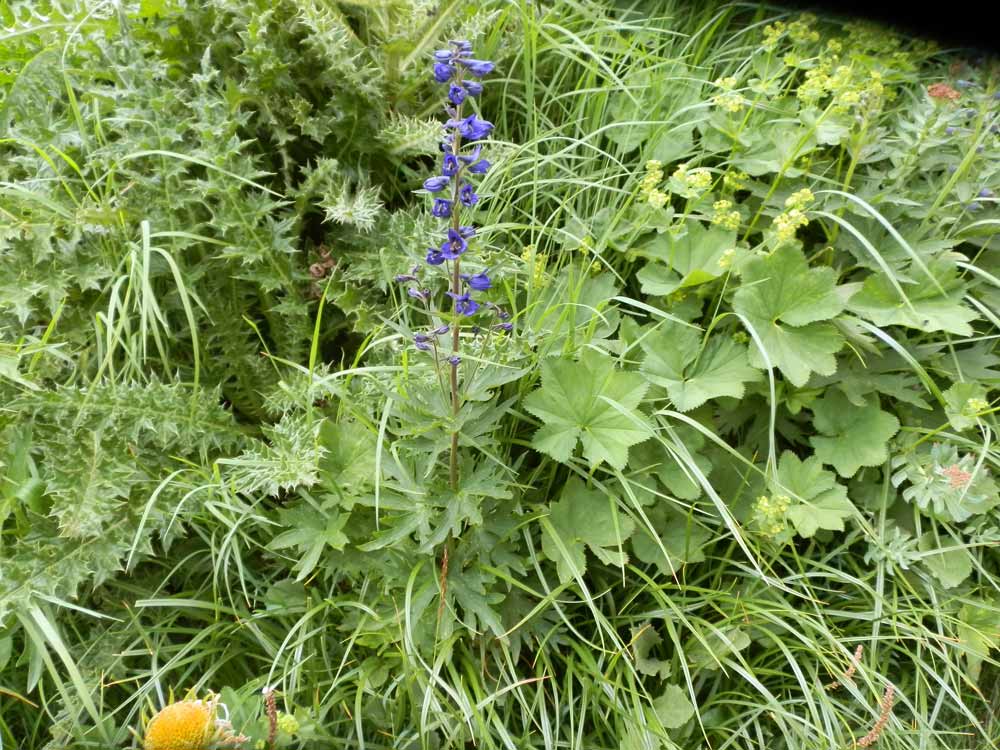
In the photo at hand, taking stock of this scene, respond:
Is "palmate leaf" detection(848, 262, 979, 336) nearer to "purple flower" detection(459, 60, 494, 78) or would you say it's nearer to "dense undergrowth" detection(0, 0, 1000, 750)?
"dense undergrowth" detection(0, 0, 1000, 750)

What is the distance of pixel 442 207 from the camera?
141 centimetres

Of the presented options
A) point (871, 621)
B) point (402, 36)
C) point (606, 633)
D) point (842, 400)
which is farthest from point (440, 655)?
point (402, 36)

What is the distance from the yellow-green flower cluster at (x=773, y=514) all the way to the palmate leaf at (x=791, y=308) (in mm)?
336

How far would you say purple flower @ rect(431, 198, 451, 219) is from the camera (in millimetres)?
1402

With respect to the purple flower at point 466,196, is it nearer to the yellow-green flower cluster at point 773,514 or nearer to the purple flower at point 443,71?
the purple flower at point 443,71

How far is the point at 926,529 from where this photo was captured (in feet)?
6.60

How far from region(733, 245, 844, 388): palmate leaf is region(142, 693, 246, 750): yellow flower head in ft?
4.82

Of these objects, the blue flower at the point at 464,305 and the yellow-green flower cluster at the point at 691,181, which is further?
the yellow-green flower cluster at the point at 691,181

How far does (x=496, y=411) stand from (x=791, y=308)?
0.88 m

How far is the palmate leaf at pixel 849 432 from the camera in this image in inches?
76.7

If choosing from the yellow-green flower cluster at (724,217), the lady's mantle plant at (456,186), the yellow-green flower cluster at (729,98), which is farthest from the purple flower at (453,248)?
the yellow-green flower cluster at (729,98)

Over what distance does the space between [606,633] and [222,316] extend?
1.42 meters

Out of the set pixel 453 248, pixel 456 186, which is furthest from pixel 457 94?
pixel 453 248

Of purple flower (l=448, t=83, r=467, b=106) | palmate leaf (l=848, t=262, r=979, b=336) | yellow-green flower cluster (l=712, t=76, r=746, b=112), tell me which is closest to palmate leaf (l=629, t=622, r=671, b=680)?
palmate leaf (l=848, t=262, r=979, b=336)
